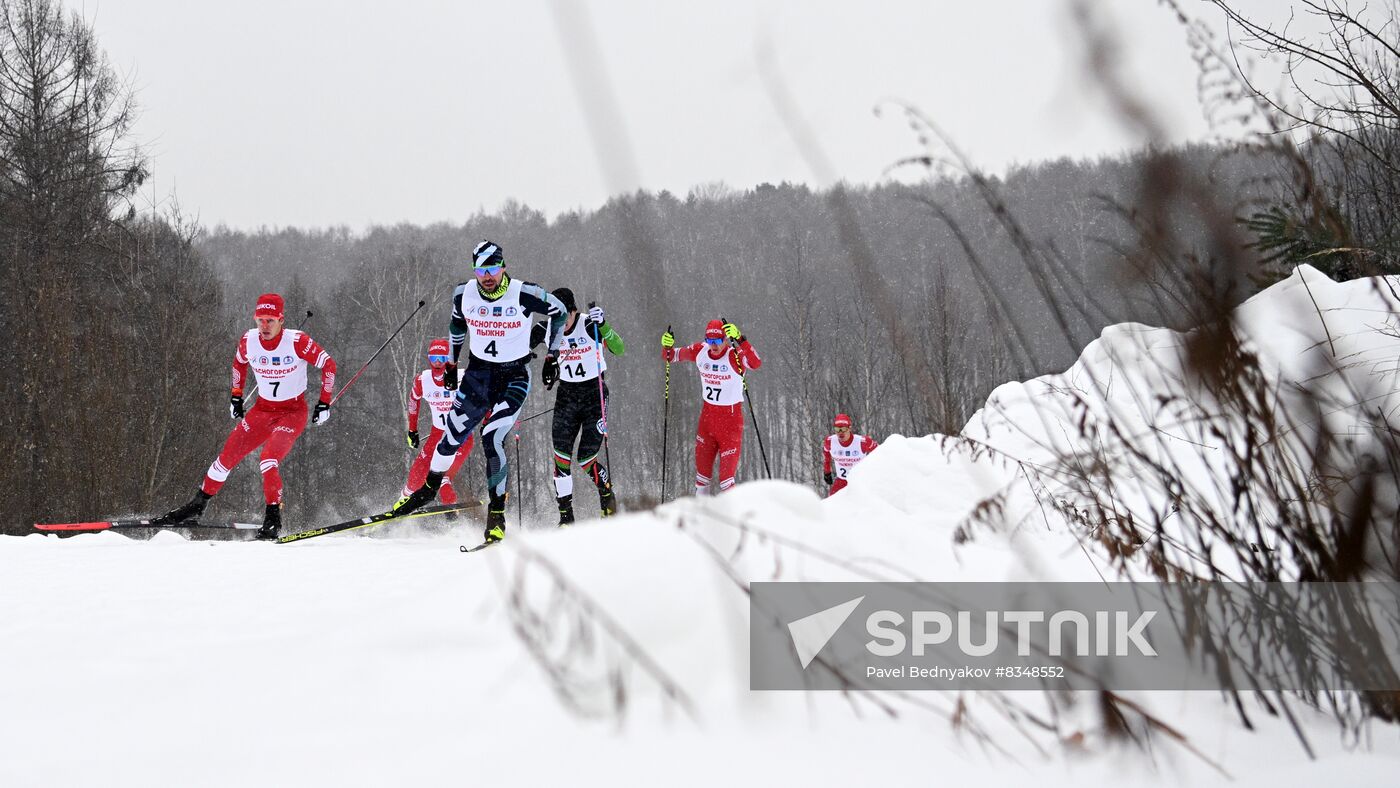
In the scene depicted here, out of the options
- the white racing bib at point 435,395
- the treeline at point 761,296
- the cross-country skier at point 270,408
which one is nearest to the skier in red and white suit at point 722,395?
the treeline at point 761,296

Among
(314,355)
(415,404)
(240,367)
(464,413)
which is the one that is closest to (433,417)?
(415,404)

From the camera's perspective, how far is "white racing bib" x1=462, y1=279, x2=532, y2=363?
657 cm

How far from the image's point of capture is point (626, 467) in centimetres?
4362

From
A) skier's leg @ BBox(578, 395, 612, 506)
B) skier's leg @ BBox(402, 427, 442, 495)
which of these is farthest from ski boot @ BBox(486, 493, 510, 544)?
skier's leg @ BBox(402, 427, 442, 495)

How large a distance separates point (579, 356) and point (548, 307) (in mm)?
1807

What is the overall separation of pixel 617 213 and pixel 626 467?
1694 inches

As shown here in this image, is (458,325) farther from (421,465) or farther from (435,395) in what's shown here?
(435,395)

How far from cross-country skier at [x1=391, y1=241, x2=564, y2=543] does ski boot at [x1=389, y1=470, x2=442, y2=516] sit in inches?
0.8

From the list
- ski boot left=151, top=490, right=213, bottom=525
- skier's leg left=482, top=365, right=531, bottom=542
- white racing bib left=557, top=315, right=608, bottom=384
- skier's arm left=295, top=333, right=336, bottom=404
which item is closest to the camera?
skier's leg left=482, top=365, right=531, bottom=542

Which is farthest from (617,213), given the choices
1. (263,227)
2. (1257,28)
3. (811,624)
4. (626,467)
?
(263,227)

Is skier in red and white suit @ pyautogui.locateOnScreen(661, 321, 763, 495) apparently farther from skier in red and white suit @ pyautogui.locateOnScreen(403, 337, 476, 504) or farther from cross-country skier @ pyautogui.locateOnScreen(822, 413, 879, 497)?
skier in red and white suit @ pyautogui.locateOnScreen(403, 337, 476, 504)

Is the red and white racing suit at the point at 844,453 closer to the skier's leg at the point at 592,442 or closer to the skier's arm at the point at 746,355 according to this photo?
the skier's arm at the point at 746,355

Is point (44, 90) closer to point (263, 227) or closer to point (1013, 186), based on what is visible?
point (1013, 186)

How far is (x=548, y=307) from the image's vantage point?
6.84m
